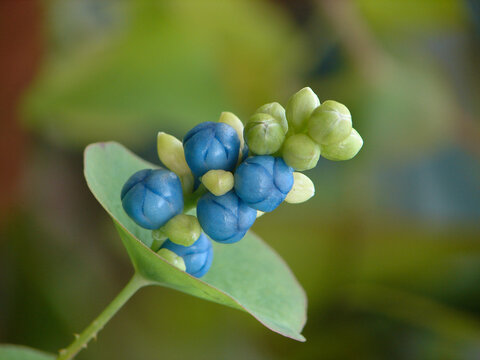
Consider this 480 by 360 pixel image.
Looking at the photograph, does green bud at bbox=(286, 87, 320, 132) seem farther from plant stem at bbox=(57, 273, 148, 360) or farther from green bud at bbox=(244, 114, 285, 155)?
plant stem at bbox=(57, 273, 148, 360)

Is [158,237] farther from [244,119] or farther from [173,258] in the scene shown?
[244,119]

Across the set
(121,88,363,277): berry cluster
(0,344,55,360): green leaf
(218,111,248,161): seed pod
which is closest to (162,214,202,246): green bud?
(121,88,363,277): berry cluster

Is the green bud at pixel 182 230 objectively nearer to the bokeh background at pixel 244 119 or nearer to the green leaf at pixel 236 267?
the green leaf at pixel 236 267

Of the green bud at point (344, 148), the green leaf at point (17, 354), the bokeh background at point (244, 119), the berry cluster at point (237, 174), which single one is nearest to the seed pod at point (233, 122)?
the berry cluster at point (237, 174)

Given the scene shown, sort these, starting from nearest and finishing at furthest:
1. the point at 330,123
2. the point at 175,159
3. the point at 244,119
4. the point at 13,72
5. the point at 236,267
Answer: the point at 330,123 → the point at 175,159 → the point at 236,267 → the point at 13,72 → the point at 244,119

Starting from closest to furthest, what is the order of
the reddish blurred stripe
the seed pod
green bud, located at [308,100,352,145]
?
green bud, located at [308,100,352,145]
the seed pod
the reddish blurred stripe

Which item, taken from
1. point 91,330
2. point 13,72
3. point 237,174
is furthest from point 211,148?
point 13,72

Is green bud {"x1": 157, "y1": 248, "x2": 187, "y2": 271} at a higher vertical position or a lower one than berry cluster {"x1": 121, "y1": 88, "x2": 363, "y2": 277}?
lower
